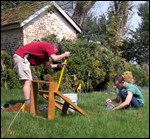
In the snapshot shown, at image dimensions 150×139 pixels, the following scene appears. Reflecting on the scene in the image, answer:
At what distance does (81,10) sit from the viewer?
2861 centimetres

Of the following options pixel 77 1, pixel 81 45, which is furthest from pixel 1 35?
pixel 77 1

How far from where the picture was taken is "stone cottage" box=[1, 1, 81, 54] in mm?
21172

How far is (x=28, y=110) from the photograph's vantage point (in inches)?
317

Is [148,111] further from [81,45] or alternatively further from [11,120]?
[81,45]

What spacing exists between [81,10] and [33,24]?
764 cm

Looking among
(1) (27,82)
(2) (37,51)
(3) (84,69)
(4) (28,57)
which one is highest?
(2) (37,51)

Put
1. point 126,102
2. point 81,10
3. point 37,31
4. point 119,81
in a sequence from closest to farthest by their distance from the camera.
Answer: point 126,102
point 119,81
point 37,31
point 81,10

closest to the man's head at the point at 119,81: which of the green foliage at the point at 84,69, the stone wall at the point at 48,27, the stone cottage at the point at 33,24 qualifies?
the green foliage at the point at 84,69

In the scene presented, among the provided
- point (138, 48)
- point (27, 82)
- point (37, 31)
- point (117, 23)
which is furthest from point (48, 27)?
point (27, 82)

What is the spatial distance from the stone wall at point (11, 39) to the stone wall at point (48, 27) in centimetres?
37

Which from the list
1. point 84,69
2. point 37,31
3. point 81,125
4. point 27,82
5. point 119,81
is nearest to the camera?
point 81,125

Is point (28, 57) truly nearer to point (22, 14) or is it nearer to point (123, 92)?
point (123, 92)

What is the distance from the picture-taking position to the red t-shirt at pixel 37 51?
8155 mm

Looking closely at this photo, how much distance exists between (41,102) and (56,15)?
12820mm
